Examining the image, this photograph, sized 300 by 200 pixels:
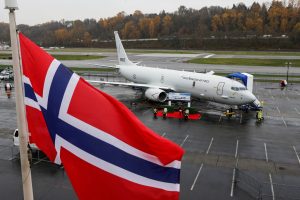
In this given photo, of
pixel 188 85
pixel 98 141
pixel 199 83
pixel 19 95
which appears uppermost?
pixel 19 95

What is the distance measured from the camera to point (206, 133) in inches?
1143

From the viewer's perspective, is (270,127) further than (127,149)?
Yes

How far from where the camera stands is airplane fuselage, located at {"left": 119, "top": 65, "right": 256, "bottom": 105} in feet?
115

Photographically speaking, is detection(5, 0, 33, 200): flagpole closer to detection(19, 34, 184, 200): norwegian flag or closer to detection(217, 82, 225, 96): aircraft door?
detection(19, 34, 184, 200): norwegian flag

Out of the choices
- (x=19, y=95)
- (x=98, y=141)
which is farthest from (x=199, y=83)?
(x=19, y=95)

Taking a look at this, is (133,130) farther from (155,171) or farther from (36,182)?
(36,182)

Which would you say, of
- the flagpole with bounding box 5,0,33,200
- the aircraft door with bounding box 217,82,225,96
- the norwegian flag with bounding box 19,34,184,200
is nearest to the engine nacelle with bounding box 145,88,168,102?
the aircraft door with bounding box 217,82,225,96

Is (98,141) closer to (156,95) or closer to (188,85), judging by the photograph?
(188,85)

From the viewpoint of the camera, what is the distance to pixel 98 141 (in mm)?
7391

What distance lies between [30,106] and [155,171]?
129 inches

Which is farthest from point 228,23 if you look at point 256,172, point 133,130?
point 133,130

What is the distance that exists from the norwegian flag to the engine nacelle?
107 ft

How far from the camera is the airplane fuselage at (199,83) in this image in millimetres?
34906

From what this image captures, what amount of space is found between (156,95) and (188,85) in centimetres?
399
